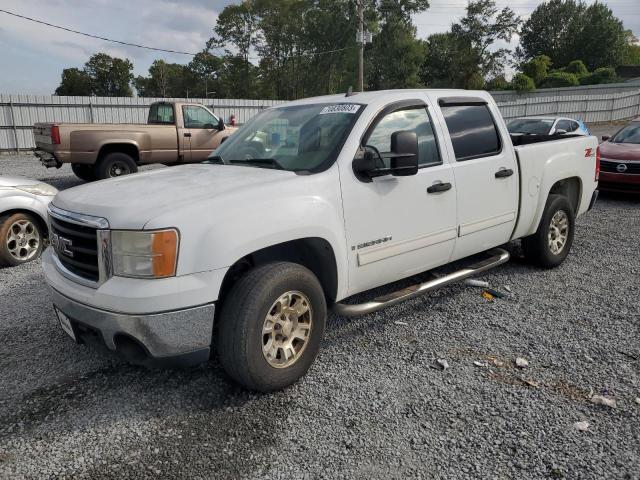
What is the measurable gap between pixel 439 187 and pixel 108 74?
80182 millimetres

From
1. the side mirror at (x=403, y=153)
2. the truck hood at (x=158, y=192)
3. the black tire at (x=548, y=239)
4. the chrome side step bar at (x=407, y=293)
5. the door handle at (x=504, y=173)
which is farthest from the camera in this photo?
the black tire at (x=548, y=239)

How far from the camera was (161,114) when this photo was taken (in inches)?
483

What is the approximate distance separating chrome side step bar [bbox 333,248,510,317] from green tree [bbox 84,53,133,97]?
78.2 meters

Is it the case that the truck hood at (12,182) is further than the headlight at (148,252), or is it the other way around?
the truck hood at (12,182)

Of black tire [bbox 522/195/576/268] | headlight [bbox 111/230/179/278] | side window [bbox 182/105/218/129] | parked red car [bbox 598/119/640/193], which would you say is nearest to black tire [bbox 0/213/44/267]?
headlight [bbox 111/230/179/278]

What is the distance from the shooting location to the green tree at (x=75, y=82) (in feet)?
239

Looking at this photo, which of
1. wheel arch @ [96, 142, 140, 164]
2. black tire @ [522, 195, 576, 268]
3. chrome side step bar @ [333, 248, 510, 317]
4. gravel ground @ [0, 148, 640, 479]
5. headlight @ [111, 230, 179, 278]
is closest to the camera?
gravel ground @ [0, 148, 640, 479]

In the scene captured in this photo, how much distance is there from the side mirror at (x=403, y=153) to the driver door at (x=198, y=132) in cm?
927

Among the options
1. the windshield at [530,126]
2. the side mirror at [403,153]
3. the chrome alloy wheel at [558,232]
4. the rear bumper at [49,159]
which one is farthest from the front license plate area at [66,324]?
the windshield at [530,126]

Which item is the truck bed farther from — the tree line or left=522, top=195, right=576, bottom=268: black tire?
the tree line

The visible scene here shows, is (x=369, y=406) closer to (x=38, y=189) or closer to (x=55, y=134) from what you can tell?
(x=38, y=189)

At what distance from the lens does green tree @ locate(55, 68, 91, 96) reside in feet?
239

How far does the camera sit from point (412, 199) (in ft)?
12.3

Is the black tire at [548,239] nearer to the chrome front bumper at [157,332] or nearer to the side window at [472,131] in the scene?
the side window at [472,131]
